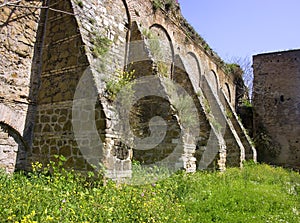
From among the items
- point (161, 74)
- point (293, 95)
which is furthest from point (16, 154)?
point (293, 95)

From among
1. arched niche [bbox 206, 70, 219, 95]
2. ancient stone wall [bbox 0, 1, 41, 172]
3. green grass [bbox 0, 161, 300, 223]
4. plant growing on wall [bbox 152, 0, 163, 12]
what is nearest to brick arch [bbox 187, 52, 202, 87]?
arched niche [bbox 206, 70, 219, 95]

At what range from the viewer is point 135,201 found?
424 centimetres

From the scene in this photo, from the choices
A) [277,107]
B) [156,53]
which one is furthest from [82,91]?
[277,107]

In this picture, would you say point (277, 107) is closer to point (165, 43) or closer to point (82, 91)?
point (165, 43)

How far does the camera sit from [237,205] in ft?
19.0

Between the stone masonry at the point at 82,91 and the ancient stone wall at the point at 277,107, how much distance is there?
12.4 m

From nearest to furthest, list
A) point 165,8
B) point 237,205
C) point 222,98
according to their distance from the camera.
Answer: point 237,205
point 165,8
point 222,98

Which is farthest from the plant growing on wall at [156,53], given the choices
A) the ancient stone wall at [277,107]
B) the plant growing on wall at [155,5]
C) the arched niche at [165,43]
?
the ancient stone wall at [277,107]

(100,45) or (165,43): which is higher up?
(165,43)

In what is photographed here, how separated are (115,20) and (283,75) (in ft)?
51.4

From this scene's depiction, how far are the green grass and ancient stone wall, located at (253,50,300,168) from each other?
10948 mm

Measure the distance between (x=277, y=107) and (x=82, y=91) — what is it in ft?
56.2

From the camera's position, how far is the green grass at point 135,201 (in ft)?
11.2

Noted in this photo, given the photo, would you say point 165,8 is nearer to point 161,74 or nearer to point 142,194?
point 161,74
